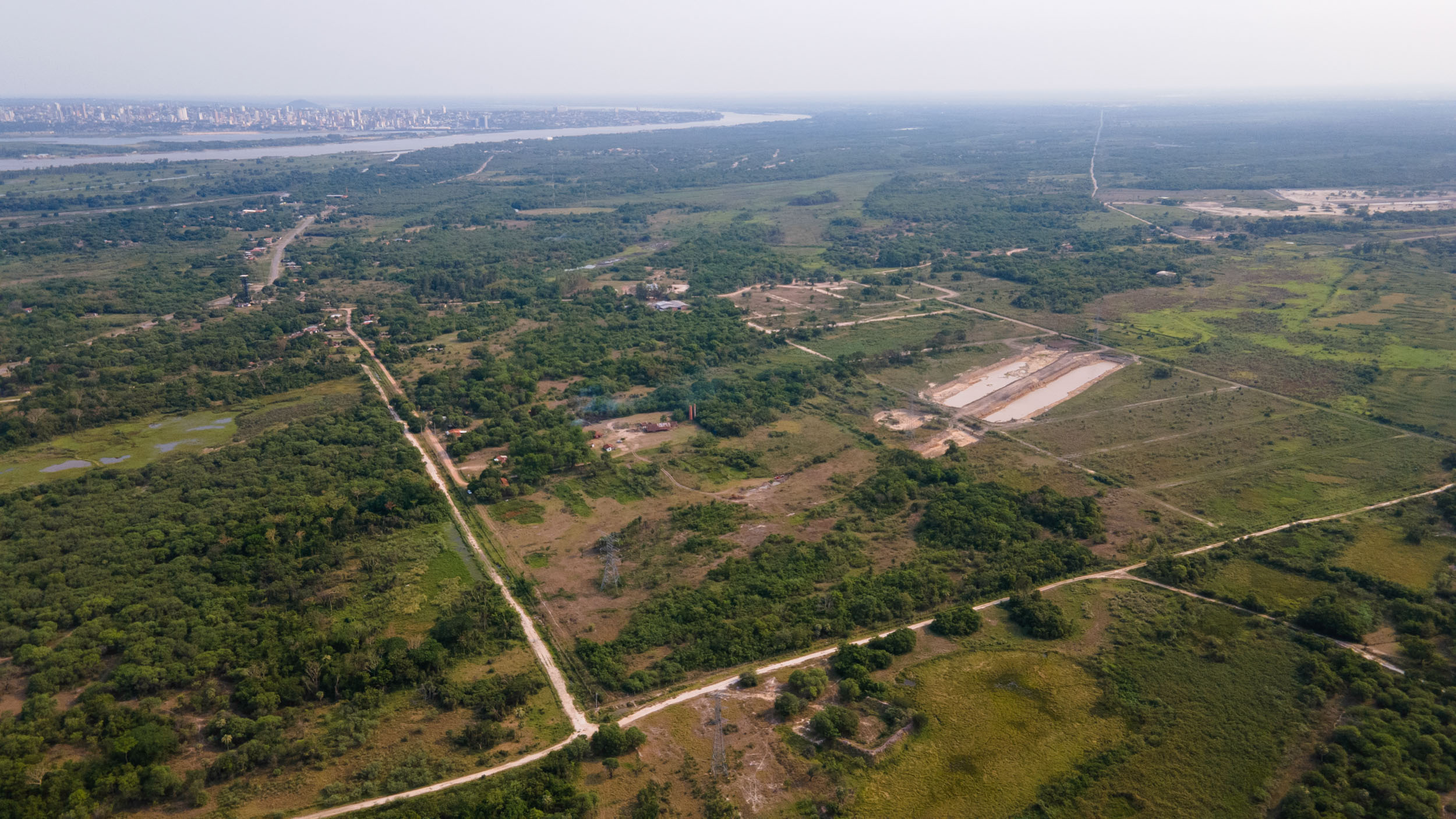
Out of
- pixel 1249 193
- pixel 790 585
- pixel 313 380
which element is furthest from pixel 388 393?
pixel 1249 193

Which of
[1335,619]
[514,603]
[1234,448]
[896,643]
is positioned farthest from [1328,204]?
[514,603]

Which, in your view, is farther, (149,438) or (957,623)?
(149,438)

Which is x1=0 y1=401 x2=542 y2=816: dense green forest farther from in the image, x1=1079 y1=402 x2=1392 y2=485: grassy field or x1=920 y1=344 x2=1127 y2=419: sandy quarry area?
x1=920 y1=344 x2=1127 y2=419: sandy quarry area

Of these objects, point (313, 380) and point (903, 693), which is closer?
point (903, 693)

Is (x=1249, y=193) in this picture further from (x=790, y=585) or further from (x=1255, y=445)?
Answer: (x=790, y=585)

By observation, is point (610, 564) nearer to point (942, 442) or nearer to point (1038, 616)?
point (1038, 616)

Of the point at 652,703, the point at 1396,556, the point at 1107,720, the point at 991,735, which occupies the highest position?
the point at 1396,556
